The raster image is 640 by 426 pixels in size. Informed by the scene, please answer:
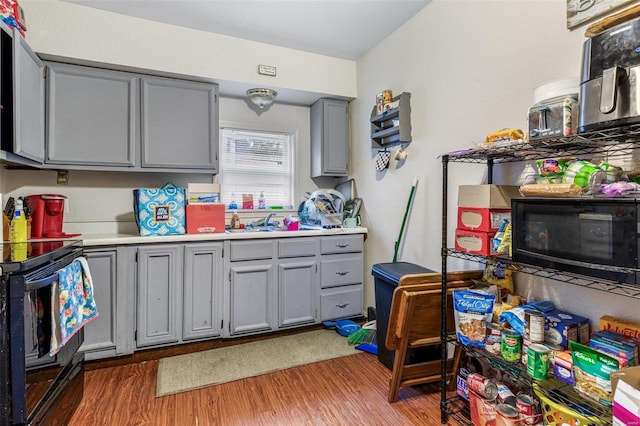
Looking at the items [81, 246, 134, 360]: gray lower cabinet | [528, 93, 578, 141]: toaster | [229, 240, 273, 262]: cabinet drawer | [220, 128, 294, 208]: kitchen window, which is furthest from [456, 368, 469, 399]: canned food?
[220, 128, 294, 208]: kitchen window

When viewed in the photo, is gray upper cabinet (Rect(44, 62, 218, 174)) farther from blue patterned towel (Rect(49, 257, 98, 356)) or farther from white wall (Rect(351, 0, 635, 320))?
white wall (Rect(351, 0, 635, 320))

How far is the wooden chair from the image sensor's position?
6.13 feet

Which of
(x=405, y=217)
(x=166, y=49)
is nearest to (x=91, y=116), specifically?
(x=166, y=49)

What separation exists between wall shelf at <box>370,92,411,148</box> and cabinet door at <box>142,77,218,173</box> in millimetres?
1453

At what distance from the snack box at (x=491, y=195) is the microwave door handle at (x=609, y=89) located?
2.09 feet

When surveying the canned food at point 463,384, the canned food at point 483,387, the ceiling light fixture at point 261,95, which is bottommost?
the canned food at point 463,384

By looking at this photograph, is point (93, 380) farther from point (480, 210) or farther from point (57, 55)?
point (480, 210)

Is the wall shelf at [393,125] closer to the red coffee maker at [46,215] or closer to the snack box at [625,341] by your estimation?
the snack box at [625,341]

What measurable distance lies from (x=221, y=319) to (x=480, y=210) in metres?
2.11

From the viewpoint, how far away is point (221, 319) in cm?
271

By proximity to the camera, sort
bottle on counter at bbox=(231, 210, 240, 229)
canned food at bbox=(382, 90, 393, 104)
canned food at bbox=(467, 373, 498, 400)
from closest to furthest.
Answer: canned food at bbox=(467, 373, 498, 400) < canned food at bbox=(382, 90, 393, 104) < bottle on counter at bbox=(231, 210, 240, 229)

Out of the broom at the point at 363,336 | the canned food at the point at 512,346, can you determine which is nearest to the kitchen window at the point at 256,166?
the broom at the point at 363,336

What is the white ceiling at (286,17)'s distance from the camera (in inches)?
97.1

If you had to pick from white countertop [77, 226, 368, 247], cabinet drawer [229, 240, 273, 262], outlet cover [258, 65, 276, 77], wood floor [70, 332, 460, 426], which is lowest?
wood floor [70, 332, 460, 426]
